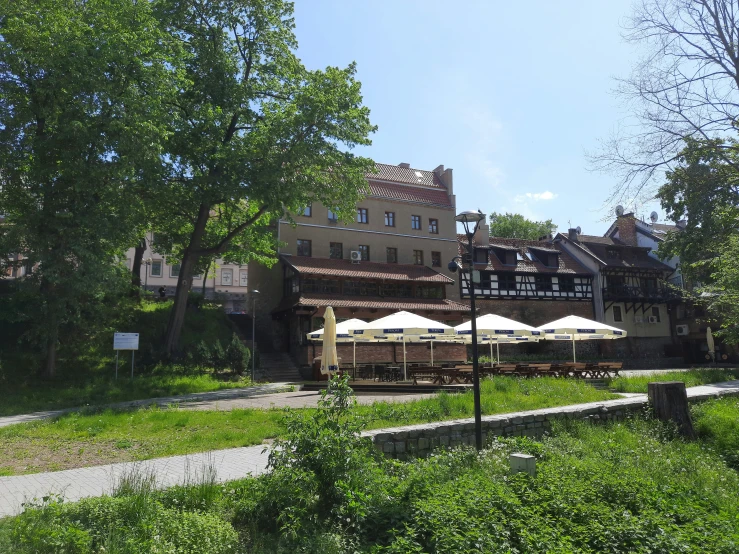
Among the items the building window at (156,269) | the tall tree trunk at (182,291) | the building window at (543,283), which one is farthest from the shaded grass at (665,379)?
the building window at (156,269)

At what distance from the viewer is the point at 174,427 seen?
1103cm

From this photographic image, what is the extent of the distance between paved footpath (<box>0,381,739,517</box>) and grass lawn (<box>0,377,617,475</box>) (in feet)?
1.83

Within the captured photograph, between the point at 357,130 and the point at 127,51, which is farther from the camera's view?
the point at 357,130

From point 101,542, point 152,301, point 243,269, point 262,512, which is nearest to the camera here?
point 101,542

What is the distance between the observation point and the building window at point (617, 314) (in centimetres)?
4106

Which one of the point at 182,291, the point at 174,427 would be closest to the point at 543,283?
the point at 182,291

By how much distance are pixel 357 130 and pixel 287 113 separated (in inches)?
119

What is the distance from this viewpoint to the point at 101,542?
15.6 ft

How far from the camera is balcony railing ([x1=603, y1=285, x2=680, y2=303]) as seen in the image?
40375mm

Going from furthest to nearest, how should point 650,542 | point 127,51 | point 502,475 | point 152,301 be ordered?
point 152,301 < point 127,51 < point 502,475 < point 650,542

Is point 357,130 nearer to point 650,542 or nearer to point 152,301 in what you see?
point 152,301

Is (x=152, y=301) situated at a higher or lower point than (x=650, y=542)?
higher

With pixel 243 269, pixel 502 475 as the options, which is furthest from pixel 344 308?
pixel 243 269

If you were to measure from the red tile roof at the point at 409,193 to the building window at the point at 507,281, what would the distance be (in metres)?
6.22
